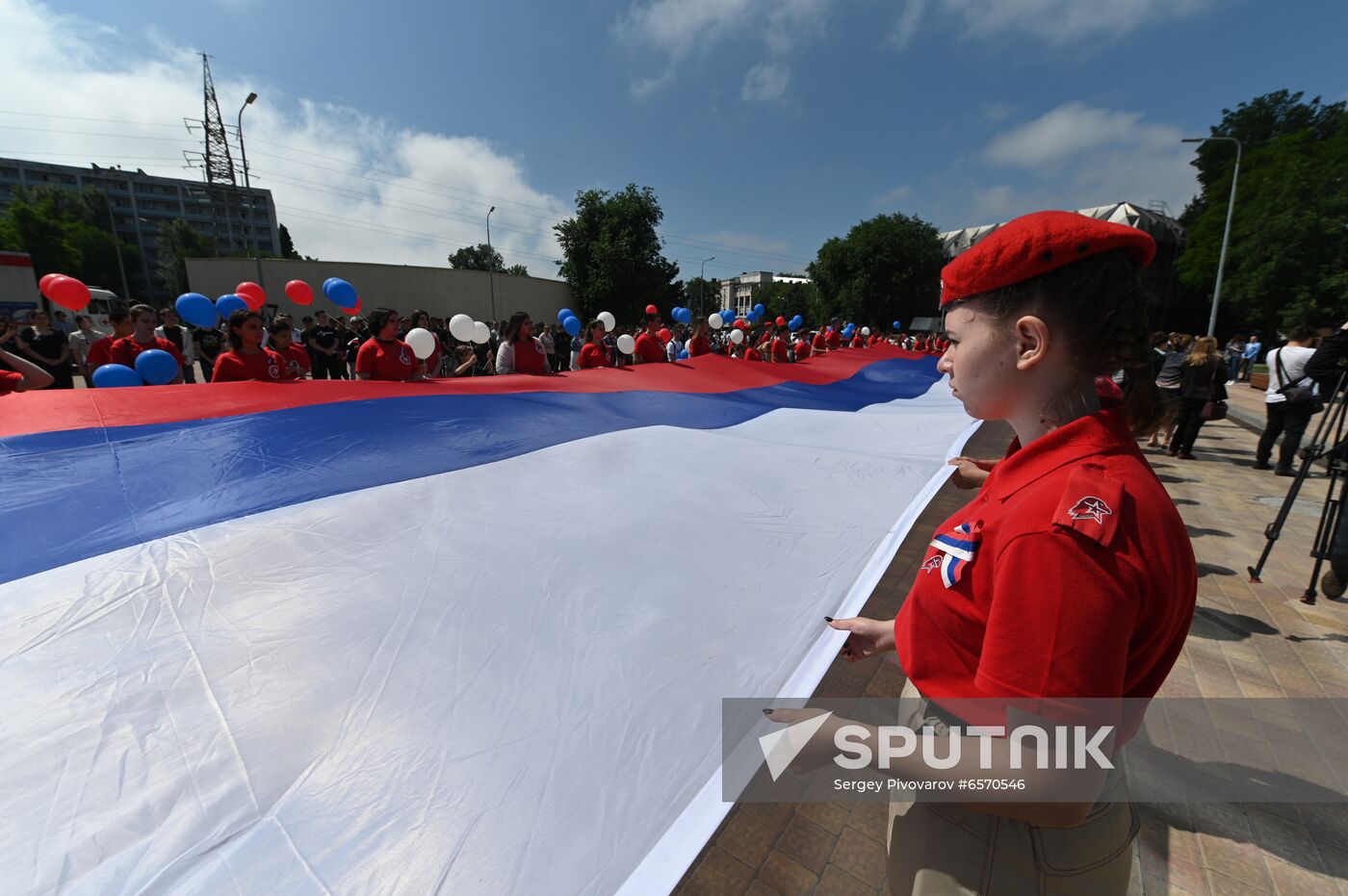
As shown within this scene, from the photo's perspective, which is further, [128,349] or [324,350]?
[324,350]

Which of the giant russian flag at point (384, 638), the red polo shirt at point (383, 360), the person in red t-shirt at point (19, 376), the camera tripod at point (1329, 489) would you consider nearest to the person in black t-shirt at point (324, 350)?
the red polo shirt at point (383, 360)

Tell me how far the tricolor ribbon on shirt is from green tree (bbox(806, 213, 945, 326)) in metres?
41.5

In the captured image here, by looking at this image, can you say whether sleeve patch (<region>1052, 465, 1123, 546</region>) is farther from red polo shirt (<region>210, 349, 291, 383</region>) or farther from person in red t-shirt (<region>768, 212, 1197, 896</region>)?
red polo shirt (<region>210, 349, 291, 383</region>)

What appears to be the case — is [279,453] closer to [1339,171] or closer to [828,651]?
[828,651]

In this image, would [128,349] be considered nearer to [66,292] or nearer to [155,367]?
[155,367]

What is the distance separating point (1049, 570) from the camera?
2.16ft

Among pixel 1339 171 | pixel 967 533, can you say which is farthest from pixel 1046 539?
pixel 1339 171

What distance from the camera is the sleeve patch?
2.19 feet

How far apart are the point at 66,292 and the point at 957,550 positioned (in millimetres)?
9646

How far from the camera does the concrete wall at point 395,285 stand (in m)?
23.4

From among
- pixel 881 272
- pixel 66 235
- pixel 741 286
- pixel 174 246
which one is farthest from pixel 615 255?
pixel 741 286

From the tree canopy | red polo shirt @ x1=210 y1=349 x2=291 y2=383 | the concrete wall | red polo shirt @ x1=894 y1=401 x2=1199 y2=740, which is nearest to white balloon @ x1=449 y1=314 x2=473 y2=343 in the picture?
red polo shirt @ x1=210 y1=349 x2=291 y2=383

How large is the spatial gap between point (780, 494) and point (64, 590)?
7.76 feet

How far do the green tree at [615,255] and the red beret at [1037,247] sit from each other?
31777mm
